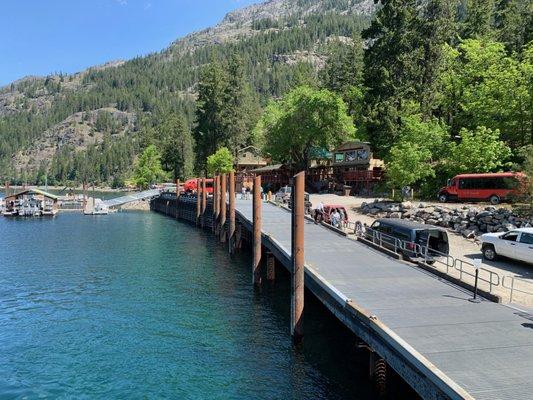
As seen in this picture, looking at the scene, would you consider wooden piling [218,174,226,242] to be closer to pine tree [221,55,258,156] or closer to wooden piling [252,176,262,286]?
wooden piling [252,176,262,286]

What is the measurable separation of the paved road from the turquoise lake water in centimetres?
249

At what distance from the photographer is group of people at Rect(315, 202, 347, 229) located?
33.4 m

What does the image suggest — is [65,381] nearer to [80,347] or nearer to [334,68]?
[80,347]

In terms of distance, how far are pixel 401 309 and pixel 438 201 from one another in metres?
30.4

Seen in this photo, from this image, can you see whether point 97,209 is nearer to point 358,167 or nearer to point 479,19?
point 358,167

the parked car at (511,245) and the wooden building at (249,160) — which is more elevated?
the wooden building at (249,160)

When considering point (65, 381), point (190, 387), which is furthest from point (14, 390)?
point (190, 387)

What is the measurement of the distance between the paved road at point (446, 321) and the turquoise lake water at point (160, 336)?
2.49m

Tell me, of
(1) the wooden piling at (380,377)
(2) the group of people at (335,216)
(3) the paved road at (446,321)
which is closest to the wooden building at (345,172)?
(2) the group of people at (335,216)

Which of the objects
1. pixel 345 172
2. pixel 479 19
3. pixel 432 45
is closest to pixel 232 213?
pixel 345 172

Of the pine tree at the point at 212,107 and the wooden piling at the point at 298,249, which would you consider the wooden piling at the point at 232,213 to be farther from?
the pine tree at the point at 212,107

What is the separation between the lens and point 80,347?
744 inches

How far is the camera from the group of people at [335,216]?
33438mm

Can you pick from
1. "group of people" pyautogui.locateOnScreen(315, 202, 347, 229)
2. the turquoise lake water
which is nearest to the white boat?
the turquoise lake water
